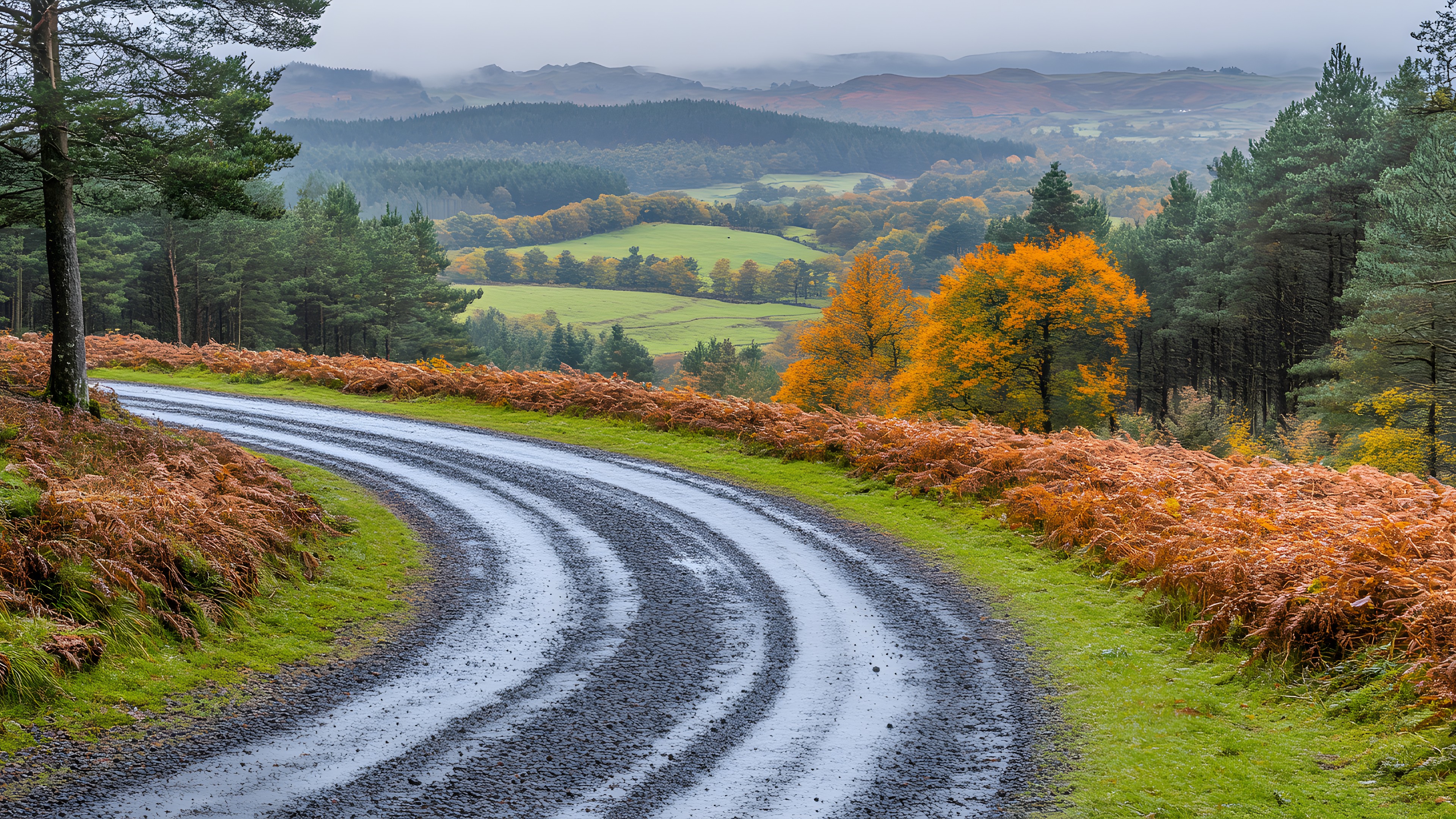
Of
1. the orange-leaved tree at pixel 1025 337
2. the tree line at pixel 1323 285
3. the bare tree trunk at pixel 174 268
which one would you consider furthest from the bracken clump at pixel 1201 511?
the bare tree trunk at pixel 174 268

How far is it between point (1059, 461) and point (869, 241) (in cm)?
14033

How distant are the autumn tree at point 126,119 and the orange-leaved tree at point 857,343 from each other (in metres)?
38.2

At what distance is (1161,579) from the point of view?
28.7ft

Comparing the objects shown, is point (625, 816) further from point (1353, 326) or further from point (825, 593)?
point (1353, 326)

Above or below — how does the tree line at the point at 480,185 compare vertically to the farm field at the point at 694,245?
above

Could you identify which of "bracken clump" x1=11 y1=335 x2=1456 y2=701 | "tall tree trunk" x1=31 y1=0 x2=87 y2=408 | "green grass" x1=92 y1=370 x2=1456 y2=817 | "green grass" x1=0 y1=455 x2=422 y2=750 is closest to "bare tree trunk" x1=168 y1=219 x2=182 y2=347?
"bracken clump" x1=11 y1=335 x2=1456 y2=701

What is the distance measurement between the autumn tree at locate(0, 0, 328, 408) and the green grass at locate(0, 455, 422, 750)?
5.43 metres

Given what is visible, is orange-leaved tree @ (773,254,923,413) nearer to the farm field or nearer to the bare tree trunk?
the bare tree trunk

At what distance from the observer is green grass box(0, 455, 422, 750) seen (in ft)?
19.4

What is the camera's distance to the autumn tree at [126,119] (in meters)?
11.5

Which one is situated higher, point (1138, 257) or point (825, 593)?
point (1138, 257)

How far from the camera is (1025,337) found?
3938cm

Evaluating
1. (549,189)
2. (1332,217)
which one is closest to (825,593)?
(1332,217)

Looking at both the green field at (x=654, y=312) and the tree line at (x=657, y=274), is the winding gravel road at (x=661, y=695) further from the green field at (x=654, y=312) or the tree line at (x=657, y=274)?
the tree line at (x=657, y=274)
